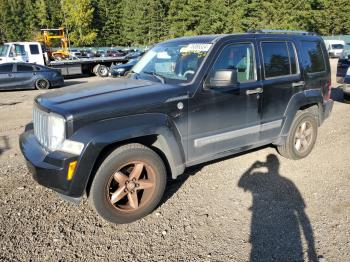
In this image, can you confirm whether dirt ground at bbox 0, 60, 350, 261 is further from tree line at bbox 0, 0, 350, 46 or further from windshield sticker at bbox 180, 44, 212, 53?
tree line at bbox 0, 0, 350, 46

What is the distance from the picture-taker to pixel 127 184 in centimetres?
382

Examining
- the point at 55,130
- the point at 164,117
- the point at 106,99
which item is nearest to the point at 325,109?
the point at 164,117

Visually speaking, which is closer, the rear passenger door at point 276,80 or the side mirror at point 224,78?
the side mirror at point 224,78

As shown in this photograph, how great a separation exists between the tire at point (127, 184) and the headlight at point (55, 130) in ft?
1.63

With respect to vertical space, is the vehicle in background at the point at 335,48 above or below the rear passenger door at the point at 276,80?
above

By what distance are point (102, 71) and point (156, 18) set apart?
169 ft

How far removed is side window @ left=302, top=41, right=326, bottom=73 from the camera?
220 inches

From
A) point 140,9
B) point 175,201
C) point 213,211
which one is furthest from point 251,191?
point 140,9

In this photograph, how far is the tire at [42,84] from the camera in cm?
1595

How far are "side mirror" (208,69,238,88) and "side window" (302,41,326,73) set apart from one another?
6.85ft

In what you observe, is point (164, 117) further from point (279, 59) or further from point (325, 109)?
point (325, 109)

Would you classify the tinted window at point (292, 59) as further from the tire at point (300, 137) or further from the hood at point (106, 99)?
the hood at point (106, 99)

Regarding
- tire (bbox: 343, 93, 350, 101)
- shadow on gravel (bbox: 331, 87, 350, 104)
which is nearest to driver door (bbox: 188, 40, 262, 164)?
tire (bbox: 343, 93, 350, 101)

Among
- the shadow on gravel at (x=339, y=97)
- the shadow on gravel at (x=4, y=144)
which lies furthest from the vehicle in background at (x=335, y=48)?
the shadow on gravel at (x=4, y=144)
